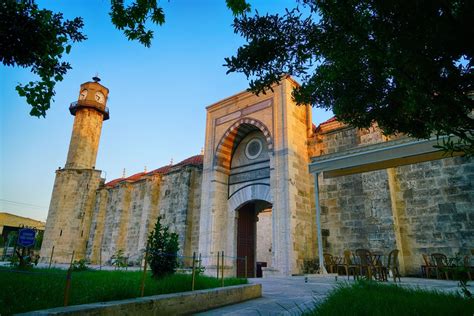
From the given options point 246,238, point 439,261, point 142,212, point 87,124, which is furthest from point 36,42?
point 87,124

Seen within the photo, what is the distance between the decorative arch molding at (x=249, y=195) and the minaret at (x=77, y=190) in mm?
11518

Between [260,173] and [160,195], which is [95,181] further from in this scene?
[260,173]

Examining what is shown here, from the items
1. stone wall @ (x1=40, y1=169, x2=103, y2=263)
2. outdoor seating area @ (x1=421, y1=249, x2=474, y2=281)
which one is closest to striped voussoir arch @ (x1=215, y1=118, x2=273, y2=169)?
outdoor seating area @ (x1=421, y1=249, x2=474, y2=281)

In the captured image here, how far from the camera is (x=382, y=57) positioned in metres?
2.49

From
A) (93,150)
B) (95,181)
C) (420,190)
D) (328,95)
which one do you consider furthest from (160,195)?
(328,95)

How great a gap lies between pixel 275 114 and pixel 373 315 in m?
8.40

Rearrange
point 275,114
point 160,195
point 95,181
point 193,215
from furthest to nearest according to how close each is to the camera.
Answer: point 95,181, point 160,195, point 193,215, point 275,114

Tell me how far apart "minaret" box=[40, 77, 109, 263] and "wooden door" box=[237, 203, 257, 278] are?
11.6 meters

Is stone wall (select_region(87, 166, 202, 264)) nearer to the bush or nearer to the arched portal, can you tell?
the arched portal

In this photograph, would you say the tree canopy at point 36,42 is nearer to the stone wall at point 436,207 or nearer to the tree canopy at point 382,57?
the tree canopy at point 382,57

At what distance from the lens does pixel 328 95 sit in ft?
12.3

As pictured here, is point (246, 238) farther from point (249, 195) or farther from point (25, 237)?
point (25, 237)

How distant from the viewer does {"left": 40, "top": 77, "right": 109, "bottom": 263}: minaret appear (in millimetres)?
17578

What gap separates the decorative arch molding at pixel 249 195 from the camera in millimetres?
10484
